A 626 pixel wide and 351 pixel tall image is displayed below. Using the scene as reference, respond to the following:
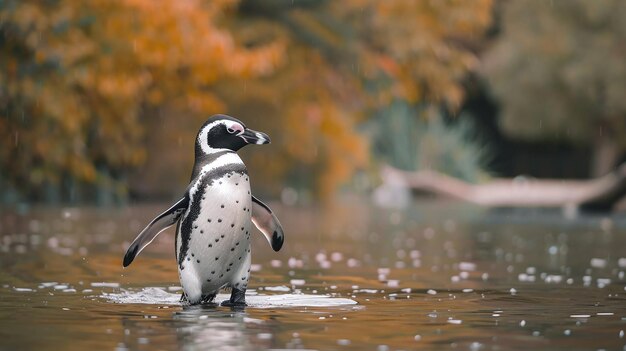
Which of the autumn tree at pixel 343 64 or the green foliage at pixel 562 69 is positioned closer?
the autumn tree at pixel 343 64

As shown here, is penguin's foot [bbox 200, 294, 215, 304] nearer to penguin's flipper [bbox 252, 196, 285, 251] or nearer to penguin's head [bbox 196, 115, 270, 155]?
penguin's flipper [bbox 252, 196, 285, 251]

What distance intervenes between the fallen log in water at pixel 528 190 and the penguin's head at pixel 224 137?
24.4m

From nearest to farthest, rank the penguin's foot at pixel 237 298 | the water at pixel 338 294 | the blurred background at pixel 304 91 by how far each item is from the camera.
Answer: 1. the water at pixel 338 294
2. the penguin's foot at pixel 237 298
3. the blurred background at pixel 304 91

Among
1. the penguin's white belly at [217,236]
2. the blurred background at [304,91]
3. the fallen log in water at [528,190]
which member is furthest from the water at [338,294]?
the fallen log in water at [528,190]

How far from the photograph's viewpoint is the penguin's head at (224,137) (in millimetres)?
12133

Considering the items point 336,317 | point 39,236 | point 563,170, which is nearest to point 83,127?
point 39,236

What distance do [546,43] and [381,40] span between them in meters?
16.3

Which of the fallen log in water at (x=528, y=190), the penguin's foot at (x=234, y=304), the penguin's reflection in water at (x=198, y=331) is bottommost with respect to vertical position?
the penguin's reflection in water at (x=198, y=331)

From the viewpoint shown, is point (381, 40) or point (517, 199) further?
point (517, 199)

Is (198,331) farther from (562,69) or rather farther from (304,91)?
(562,69)

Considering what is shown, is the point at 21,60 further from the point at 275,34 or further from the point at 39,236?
the point at 275,34

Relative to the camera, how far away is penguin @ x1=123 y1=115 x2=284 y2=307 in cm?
1180

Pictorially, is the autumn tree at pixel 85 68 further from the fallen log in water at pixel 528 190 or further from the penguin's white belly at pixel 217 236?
the fallen log in water at pixel 528 190

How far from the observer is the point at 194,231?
38.8 ft
